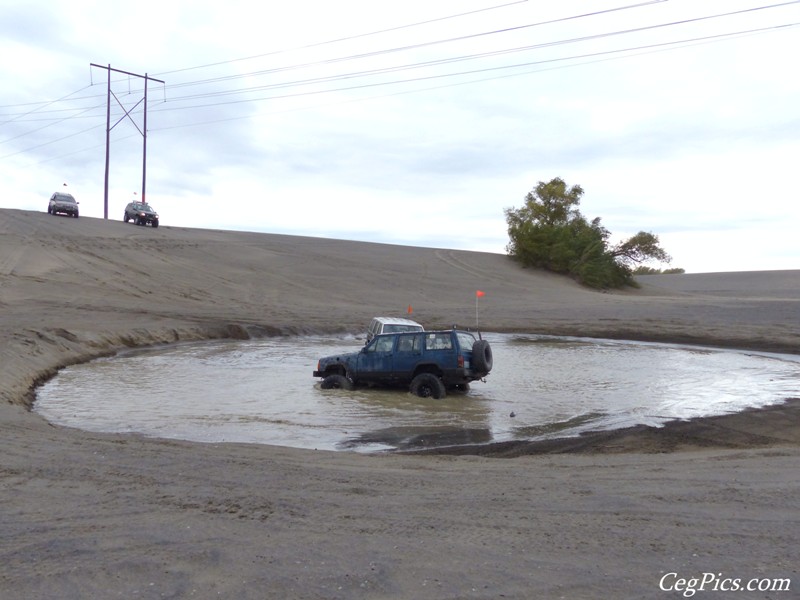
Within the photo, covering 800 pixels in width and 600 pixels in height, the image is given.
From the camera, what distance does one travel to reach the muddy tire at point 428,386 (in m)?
17.3

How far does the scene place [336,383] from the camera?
1842 cm

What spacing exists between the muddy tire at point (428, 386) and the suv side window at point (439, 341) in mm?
656

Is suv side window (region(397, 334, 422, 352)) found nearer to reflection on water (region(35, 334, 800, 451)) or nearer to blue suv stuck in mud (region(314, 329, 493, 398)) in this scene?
blue suv stuck in mud (region(314, 329, 493, 398))

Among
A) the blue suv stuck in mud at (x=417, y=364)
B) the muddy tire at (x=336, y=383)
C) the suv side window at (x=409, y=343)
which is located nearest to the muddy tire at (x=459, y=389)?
the blue suv stuck in mud at (x=417, y=364)

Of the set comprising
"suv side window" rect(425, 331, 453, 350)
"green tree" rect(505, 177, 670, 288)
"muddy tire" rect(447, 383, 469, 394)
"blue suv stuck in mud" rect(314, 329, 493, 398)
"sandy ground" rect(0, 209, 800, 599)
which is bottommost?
"sandy ground" rect(0, 209, 800, 599)

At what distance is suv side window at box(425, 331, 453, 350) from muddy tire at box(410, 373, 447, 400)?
25.8 inches

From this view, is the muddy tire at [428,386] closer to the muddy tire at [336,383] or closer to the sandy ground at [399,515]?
the muddy tire at [336,383]

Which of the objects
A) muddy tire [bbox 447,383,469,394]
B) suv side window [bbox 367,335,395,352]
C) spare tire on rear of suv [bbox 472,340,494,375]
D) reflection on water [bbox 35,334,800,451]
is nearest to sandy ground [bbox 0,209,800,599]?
reflection on water [bbox 35,334,800,451]

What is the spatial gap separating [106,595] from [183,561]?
668 millimetres

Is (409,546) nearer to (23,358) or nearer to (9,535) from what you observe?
(9,535)

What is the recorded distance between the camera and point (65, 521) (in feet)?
21.1

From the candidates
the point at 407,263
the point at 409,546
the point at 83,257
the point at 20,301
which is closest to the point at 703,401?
the point at 409,546

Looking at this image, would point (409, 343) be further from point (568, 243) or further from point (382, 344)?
point (568, 243)

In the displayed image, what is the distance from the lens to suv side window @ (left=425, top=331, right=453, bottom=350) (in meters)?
17.6
